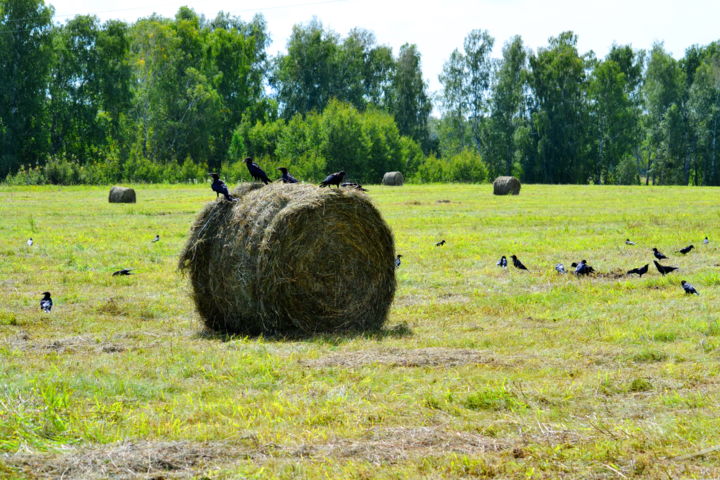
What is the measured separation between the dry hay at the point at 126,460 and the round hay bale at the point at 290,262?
528 cm

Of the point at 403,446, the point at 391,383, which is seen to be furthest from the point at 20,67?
the point at 403,446

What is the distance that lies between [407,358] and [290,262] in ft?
9.72

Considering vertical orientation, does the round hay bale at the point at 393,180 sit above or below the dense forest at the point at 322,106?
below

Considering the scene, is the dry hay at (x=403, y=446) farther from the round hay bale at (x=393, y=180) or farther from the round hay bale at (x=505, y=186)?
the round hay bale at (x=393, y=180)

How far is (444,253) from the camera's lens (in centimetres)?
1970

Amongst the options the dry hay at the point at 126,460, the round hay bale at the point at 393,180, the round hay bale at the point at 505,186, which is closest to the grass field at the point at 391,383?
the dry hay at the point at 126,460

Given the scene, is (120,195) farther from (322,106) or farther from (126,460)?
(322,106)

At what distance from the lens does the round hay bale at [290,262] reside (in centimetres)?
1143

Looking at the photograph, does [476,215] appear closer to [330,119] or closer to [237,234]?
[237,234]

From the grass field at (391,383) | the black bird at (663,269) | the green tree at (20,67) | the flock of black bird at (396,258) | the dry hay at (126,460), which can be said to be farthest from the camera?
the green tree at (20,67)

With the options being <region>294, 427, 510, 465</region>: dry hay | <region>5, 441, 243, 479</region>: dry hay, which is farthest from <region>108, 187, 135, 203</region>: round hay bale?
<region>294, 427, 510, 465</region>: dry hay

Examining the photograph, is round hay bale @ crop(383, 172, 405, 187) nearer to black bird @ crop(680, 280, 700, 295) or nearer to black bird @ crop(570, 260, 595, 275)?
black bird @ crop(570, 260, 595, 275)

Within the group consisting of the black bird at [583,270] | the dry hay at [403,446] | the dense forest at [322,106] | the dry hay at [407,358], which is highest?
the dense forest at [322,106]

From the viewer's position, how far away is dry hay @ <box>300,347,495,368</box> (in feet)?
29.7
